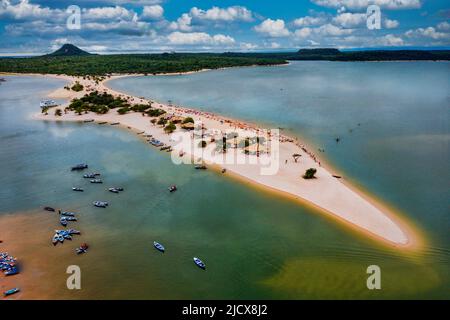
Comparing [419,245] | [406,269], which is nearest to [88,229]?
[406,269]

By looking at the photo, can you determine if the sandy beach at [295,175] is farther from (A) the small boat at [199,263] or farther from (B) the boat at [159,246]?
(B) the boat at [159,246]

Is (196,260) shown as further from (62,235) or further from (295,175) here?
(295,175)

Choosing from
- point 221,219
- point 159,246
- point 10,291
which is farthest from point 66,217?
point 221,219

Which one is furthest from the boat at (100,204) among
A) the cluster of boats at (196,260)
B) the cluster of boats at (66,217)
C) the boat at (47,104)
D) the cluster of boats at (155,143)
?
the boat at (47,104)

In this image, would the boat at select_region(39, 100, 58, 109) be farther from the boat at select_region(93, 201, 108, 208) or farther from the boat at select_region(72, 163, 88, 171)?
the boat at select_region(93, 201, 108, 208)

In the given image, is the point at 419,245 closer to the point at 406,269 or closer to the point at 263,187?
the point at 406,269

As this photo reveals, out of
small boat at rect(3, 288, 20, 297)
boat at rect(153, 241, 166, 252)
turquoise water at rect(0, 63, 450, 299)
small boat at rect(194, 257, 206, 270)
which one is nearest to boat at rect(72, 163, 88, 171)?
turquoise water at rect(0, 63, 450, 299)

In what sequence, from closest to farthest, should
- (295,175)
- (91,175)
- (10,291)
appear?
(10,291)
(295,175)
(91,175)
